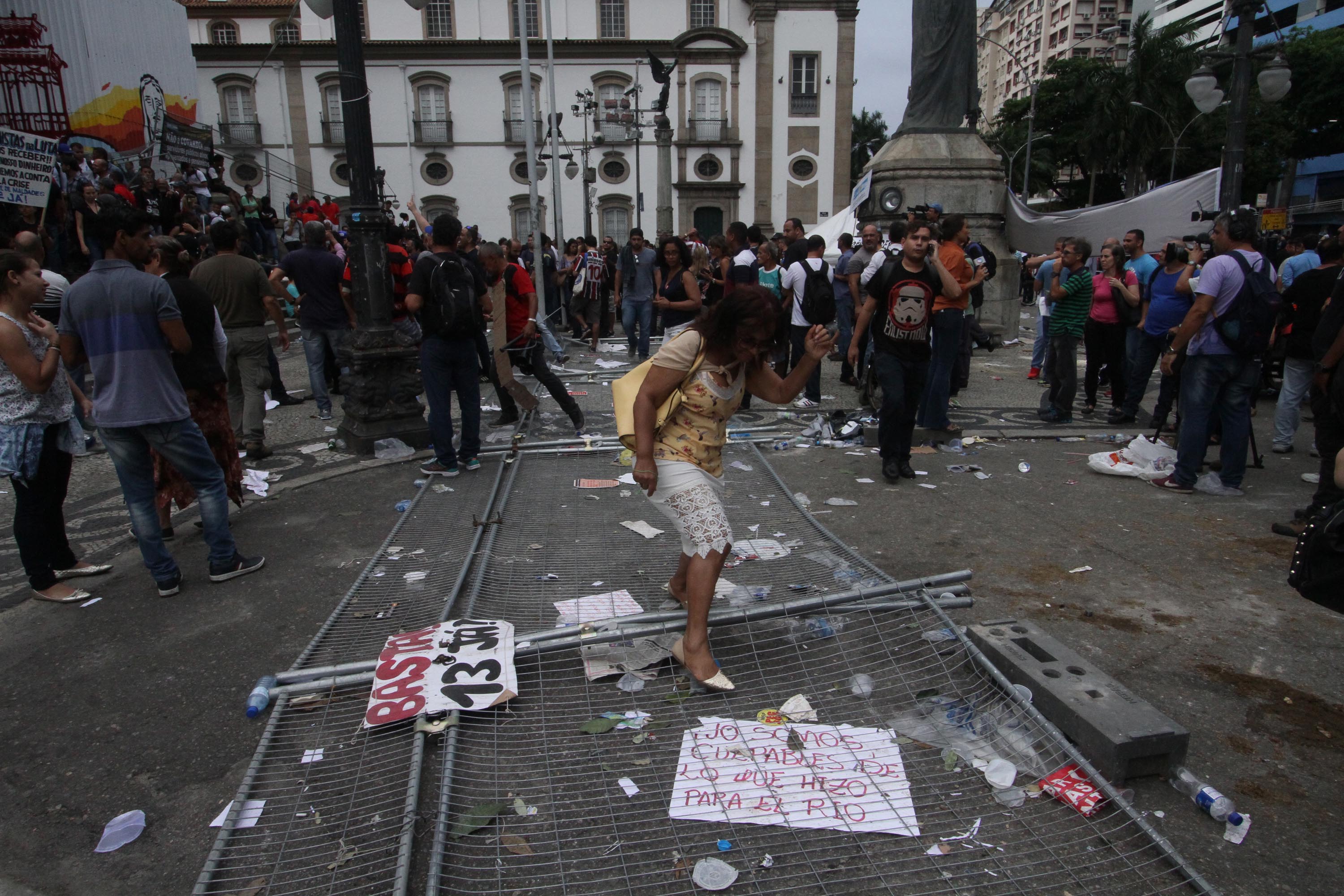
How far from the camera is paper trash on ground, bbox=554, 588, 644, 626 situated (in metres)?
3.77

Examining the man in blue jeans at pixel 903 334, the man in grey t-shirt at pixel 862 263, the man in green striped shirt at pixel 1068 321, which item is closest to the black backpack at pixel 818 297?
the man in grey t-shirt at pixel 862 263

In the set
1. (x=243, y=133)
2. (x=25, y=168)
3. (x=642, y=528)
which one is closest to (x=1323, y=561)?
(x=642, y=528)

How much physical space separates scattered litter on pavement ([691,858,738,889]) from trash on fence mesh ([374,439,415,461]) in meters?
5.23

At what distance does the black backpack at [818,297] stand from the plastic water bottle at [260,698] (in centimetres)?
610

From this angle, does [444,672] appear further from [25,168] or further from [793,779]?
[25,168]

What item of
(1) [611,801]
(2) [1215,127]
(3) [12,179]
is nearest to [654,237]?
(2) [1215,127]

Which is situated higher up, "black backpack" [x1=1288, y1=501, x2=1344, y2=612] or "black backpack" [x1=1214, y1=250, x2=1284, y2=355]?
"black backpack" [x1=1214, y1=250, x2=1284, y2=355]

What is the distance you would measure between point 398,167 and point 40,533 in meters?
38.2

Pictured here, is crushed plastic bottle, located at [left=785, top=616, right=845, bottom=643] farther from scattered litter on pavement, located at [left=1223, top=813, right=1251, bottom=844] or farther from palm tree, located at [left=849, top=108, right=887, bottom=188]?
palm tree, located at [left=849, top=108, right=887, bottom=188]

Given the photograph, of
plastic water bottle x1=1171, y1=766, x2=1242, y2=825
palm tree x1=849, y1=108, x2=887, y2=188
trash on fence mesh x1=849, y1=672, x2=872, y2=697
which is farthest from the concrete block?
palm tree x1=849, y1=108, x2=887, y2=188

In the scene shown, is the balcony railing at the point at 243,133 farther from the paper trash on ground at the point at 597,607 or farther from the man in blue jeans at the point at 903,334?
the paper trash on ground at the point at 597,607

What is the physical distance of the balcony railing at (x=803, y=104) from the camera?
127 ft

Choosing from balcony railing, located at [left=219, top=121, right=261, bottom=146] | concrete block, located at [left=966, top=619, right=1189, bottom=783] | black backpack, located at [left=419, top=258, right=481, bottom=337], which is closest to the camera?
concrete block, located at [left=966, top=619, right=1189, bottom=783]

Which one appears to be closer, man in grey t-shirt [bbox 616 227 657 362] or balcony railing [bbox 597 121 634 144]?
man in grey t-shirt [bbox 616 227 657 362]
